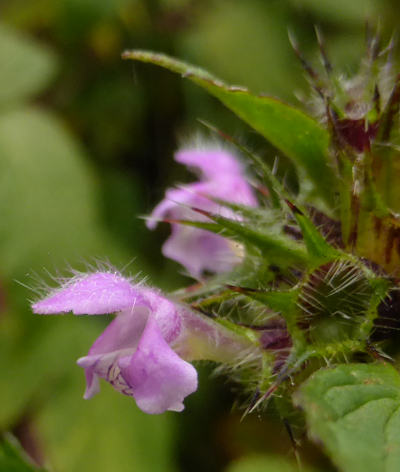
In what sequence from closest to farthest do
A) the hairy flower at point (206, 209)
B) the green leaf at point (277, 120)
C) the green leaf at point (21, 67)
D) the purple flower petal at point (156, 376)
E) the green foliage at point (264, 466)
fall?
1. the purple flower petal at point (156, 376)
2. the green leaf at point (277, 120)
3. the hairy flower at point (206, 209)
4. the green foliage at point (264, 466)
5. the green leaf at point (21, 67)

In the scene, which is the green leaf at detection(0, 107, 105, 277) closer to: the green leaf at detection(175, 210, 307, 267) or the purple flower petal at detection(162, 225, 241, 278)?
the purple flower petal at detection(162, 225, 241, 278)

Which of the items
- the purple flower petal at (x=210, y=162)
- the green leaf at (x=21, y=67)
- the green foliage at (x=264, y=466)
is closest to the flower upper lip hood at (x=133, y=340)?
the purple flower petal at (x=210, y=162)

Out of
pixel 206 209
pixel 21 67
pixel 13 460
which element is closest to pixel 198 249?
pixel 206 209

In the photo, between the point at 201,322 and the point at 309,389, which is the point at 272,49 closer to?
the point at 201,322

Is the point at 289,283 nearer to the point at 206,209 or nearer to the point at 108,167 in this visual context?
the point at 206,209

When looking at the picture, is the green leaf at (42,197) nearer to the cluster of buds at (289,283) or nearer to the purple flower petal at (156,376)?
the cluster of buds at (289,283)

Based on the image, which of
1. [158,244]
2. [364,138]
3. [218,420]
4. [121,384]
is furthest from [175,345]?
[158,244]
